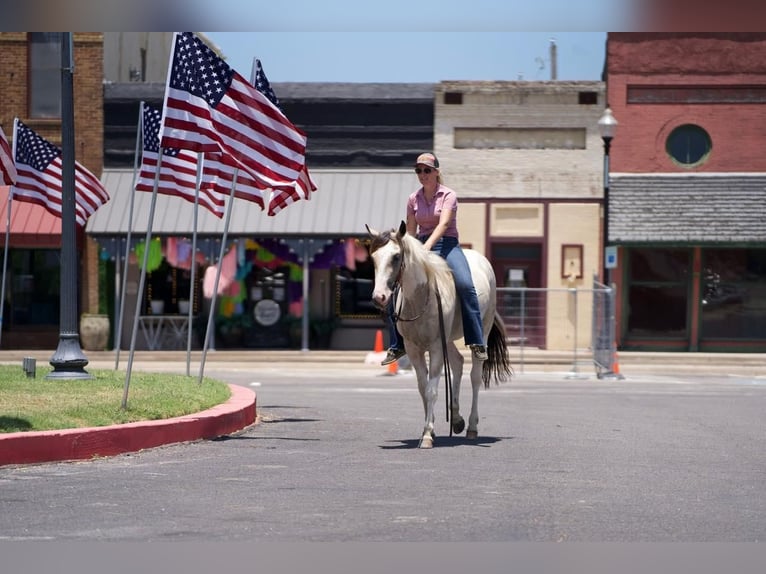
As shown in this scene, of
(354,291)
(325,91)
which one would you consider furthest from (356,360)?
(325,91)

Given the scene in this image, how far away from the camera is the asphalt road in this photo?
767 cm

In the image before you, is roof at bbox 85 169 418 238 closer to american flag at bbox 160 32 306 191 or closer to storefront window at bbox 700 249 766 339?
storefront window at bbox 700 249 766 339

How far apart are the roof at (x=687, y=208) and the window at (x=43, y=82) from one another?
14605 mm

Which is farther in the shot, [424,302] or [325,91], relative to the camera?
[325,91]

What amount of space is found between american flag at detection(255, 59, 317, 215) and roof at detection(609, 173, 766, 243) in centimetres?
1726

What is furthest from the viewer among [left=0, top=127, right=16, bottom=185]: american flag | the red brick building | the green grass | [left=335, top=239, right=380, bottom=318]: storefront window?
[left=335, top=239, right=380, bottom=318]: storefront window

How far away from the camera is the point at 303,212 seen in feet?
111

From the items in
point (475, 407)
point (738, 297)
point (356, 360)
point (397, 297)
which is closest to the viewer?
point (397, 297)

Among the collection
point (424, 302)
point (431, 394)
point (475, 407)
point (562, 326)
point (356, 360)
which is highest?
point (424, 302)

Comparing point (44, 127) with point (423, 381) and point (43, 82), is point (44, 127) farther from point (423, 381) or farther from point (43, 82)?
point (423, 381)

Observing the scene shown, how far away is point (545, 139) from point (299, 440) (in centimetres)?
2331

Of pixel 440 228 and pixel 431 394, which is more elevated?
pixel 440 228

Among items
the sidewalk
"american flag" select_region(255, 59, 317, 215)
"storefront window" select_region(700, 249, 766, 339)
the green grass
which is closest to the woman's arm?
the green grass

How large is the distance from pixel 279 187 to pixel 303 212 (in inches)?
730
